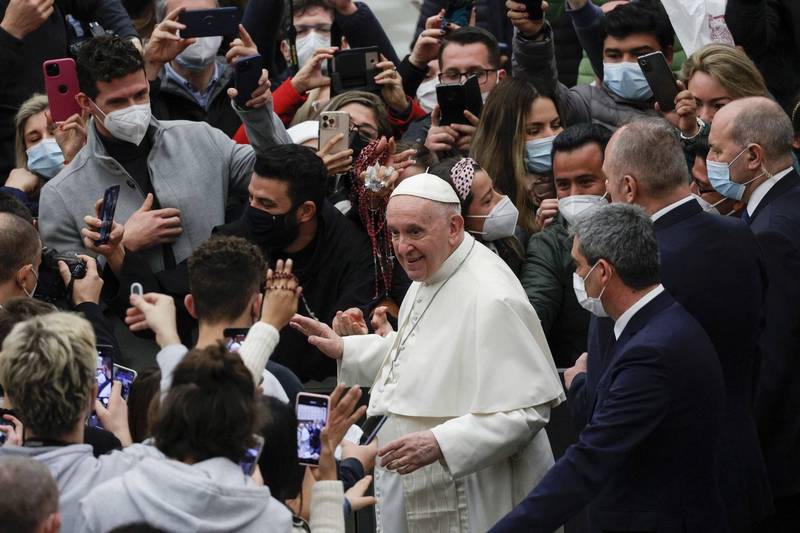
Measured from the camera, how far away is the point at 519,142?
25.1ft

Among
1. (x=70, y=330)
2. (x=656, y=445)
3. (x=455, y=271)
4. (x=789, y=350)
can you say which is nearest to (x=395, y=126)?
→ (x=455, y=271)

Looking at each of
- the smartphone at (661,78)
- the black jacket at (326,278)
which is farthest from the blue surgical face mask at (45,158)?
the smartphone at (661,78)

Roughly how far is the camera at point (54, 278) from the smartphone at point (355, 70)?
2.44m

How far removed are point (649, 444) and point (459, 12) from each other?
17.6ft

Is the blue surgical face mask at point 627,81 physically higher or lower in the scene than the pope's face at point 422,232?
lower

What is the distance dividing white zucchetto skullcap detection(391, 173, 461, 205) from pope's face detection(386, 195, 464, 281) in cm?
2

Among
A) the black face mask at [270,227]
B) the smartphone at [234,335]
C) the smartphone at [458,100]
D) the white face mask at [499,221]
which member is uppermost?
the smartphone at [234,335]

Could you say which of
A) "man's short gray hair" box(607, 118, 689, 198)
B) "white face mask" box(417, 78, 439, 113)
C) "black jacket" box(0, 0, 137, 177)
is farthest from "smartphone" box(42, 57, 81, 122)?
"man's short gray hair" box(607, 118, 689, 198)

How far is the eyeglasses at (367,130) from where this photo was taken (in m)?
7.73

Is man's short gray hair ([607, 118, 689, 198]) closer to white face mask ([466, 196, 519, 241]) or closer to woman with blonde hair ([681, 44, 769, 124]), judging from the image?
white face mask ([466, 196, 519, 241])

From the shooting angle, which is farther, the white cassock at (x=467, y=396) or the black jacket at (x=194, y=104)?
the black jacket at (x=194, y=104)

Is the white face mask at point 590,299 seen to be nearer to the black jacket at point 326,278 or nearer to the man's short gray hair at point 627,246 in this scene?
the man's short gray hair at point 627,246

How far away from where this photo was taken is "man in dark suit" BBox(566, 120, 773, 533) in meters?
5.53

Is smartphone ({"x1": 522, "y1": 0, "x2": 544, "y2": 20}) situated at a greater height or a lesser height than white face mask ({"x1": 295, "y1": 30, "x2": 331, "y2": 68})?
greater
